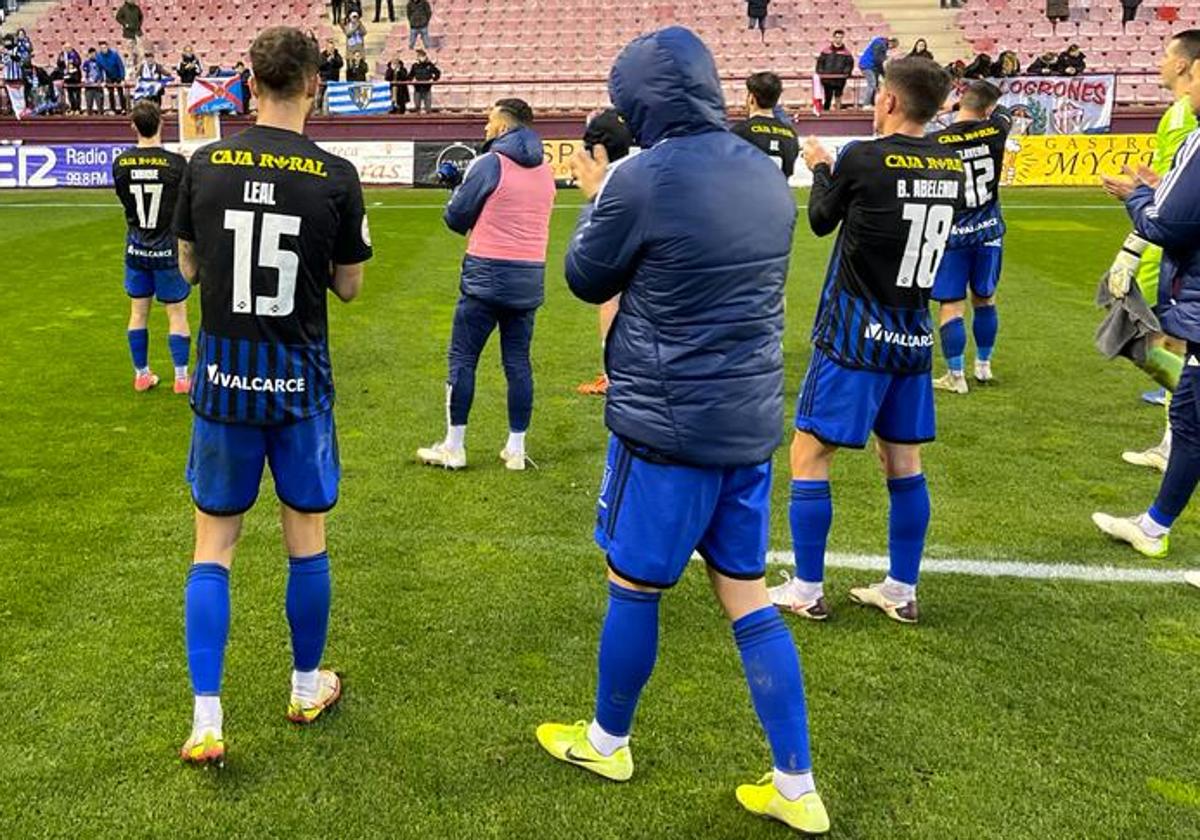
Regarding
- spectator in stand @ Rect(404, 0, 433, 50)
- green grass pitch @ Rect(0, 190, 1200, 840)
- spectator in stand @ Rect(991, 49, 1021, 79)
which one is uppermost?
spectator in stand @ Rect(404, 0, 433, 50)

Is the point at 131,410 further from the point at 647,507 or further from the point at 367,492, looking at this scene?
the point at 647,507

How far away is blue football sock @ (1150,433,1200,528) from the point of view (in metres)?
4.56

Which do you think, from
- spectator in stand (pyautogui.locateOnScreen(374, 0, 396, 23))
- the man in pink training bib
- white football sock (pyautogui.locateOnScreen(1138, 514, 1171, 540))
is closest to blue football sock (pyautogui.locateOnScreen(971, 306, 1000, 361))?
white football sock (pyautogui.locateOnScreen(1138, 514, 1171, 540))

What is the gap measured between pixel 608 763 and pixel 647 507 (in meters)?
0.90

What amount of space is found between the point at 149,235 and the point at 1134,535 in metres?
6.19

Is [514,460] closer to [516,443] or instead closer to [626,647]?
[516,443]

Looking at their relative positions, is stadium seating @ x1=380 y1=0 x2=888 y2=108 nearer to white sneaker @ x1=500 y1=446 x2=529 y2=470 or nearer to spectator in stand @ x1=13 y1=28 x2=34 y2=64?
spectator in stand @ x1=13 y1=28 x2=34 y2=64

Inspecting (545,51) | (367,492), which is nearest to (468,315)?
(367,492)

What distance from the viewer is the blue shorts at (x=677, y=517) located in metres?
2.77

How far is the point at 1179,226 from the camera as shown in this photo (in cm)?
402

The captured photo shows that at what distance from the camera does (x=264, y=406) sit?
3.04 meters

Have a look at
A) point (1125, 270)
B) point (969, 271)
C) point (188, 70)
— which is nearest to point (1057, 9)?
point (188, 70)

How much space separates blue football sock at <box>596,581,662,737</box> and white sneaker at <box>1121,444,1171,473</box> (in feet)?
14.4

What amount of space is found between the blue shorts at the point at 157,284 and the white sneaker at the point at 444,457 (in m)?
2.41
